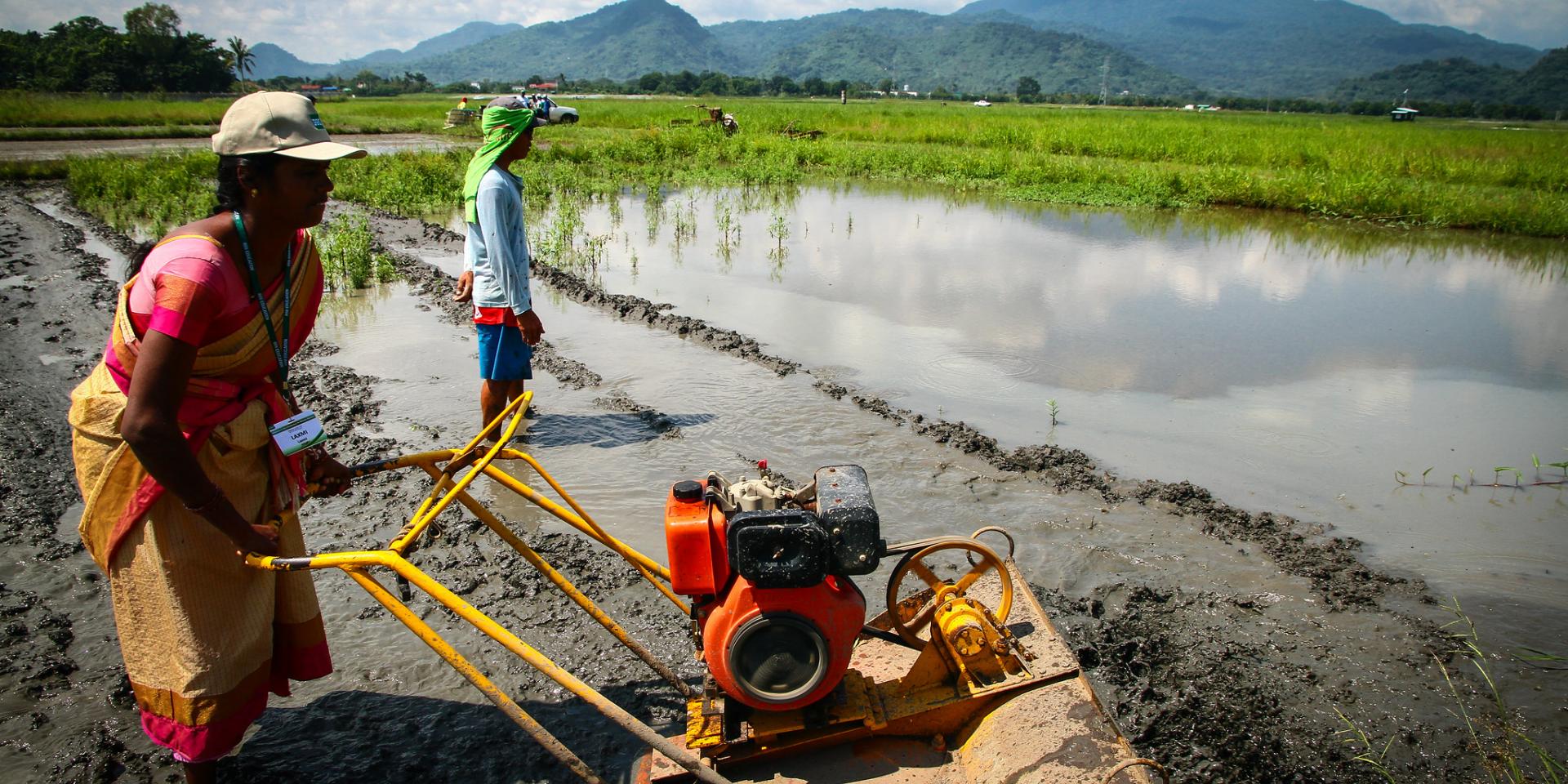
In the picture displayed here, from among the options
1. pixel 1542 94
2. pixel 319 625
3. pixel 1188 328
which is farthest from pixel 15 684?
pixel 1542 94

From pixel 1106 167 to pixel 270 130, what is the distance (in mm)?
17670

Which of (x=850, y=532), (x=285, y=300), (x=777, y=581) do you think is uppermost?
(x=285, y=300)

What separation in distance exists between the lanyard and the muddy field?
3.90ft

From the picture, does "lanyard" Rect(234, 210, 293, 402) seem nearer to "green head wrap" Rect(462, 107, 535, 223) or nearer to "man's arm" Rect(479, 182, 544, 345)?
"man's arm" Rect(479, 182, 544, 345)

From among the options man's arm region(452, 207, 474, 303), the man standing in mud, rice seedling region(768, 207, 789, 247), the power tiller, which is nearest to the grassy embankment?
rice seedling region(768, 207, 789, 247)

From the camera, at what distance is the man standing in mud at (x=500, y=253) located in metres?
4.14

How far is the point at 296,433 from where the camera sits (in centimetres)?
202

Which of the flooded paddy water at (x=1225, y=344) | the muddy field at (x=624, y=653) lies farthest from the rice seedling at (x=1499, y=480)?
the muddy field at (x=624, y=653)

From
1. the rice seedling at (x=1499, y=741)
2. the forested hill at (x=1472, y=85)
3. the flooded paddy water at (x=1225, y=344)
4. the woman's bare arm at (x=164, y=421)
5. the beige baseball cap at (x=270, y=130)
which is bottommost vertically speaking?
the rice seedling at (x=1499, y=741)

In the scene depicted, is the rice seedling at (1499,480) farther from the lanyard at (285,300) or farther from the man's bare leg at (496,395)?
the lanyard at (285,300)

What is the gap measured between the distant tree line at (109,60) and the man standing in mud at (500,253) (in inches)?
2067

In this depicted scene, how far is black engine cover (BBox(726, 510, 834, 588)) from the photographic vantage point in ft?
6.76

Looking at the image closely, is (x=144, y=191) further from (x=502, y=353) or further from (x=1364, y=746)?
(x=1364, y=746)

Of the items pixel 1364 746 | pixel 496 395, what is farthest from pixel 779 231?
pixel 1364 746
